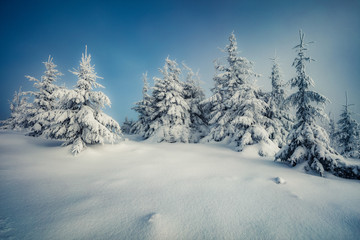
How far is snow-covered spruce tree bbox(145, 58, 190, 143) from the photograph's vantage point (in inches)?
664

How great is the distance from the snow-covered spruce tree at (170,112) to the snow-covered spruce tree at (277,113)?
9.42 metres

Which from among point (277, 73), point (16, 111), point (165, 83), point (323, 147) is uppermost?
point (277, 73)

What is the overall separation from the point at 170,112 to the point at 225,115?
6089mm

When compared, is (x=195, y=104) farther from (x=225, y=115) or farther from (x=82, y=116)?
(x=82, y=116)

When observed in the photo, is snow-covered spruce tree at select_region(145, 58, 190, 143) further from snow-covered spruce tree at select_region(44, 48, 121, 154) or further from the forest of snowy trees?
snow-covered spruce tree at select_region(44, 48, 121, 154)

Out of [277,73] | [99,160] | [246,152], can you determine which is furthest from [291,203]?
[277,73]

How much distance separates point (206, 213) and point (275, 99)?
1798 cm

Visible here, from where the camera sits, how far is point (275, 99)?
17094 mm

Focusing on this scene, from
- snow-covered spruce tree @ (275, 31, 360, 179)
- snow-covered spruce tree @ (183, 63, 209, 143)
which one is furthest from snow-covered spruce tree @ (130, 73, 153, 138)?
snow-covered spruce tree @ (275, 31, 360, 179)

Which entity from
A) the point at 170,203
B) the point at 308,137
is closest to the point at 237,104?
the point at 308,137

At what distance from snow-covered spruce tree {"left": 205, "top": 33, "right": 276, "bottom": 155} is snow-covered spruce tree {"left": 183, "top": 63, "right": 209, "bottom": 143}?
2926 millimetres

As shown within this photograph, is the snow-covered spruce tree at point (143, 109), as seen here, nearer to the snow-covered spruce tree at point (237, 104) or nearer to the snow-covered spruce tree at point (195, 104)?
the snow-covered spruce tree at point (195, 104)

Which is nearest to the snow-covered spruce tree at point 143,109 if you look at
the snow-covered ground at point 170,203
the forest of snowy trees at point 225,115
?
the forest of snowy trees at point 225,115

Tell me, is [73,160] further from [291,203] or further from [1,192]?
[291,203]
